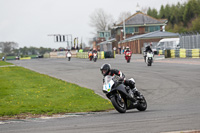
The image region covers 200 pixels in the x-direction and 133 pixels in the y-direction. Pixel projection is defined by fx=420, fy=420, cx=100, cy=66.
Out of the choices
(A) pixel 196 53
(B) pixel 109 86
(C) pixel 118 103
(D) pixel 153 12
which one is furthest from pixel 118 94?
(D) pixel 153 12

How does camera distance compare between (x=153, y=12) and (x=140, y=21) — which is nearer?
(x=140, y=21)

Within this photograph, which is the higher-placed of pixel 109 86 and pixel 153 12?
pixel 153 12

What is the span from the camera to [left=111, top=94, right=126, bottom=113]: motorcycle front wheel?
33.9 ft

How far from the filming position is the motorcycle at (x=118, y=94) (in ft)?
33.9

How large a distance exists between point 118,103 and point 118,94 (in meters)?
0.22

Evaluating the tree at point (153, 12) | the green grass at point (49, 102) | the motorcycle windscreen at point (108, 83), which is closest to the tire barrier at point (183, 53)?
the green grass at point (49, 102)

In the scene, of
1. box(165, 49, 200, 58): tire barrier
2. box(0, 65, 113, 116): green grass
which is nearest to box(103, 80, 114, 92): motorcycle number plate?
box(0, 65, 113, 116): green grass

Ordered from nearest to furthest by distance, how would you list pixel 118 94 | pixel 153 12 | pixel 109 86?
pixel 109 86
pixel 118 94
pixel 153 12

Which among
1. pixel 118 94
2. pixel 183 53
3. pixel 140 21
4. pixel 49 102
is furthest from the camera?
pixel 140 21

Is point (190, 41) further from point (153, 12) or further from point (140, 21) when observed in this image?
point (153, 12)

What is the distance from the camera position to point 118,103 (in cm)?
1044

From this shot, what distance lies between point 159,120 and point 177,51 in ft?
129

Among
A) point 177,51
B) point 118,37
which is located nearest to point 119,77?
point 177,51

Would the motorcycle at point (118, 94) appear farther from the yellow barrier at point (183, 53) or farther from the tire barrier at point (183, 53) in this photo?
the yellow barrier at point (183, 53)
